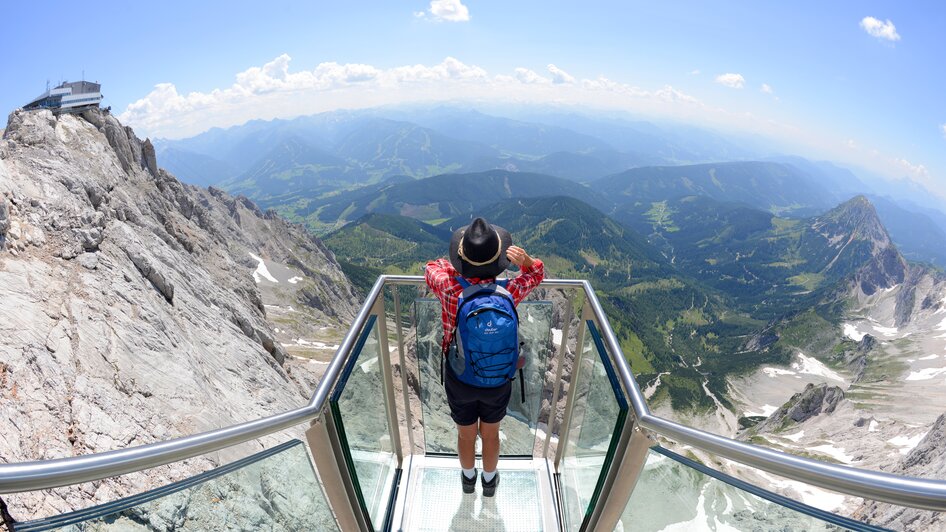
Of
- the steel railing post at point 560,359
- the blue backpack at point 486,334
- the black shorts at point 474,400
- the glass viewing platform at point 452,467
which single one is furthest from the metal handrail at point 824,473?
the steel railing post at point 560,359

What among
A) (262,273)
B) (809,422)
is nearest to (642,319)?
(809,422)

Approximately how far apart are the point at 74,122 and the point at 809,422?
107 meters

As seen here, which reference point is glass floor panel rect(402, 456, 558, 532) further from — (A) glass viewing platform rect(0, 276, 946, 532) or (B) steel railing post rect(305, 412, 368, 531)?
(B) steel railing post rect(305, 412, 368, 531)

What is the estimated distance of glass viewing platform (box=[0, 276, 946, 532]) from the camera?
6.43 feet

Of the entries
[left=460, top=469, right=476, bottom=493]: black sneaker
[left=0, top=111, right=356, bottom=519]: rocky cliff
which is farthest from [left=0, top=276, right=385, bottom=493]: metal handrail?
[left=0, top=111, right=356, bottom=519]: rocky cliff

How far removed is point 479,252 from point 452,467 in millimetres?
3279

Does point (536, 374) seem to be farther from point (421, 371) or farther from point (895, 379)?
point (895, 379)

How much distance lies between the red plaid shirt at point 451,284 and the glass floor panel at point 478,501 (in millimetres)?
2203

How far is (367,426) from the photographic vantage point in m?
4.29

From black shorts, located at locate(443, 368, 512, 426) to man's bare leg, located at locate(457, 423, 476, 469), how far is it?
0.37ft

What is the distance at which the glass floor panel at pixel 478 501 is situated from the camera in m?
4.93

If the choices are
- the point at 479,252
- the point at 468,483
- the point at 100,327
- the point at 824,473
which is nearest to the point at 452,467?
the point at 468,483

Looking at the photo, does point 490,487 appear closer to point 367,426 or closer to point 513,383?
point 513,383

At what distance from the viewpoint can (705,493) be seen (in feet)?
8.24
